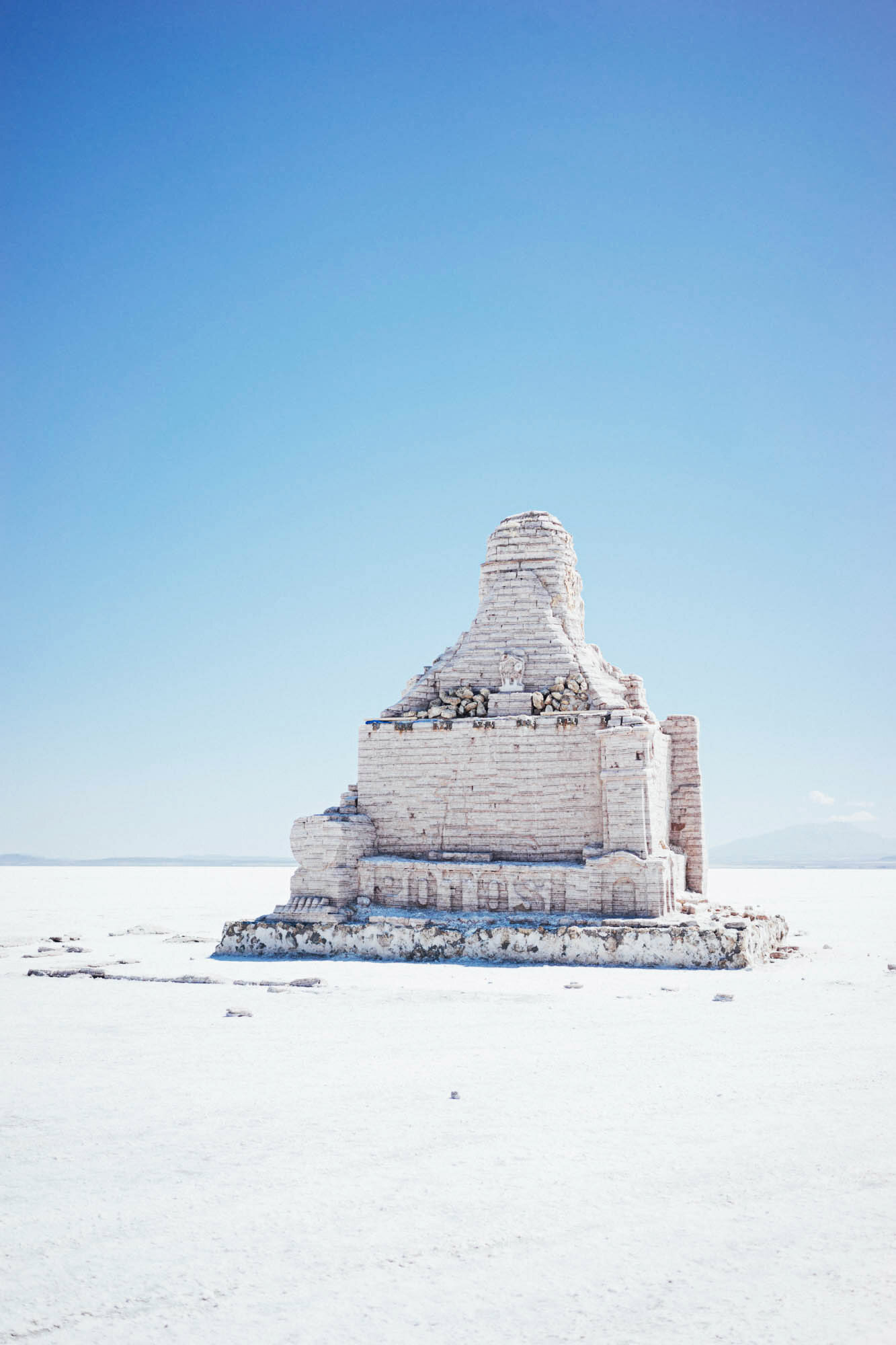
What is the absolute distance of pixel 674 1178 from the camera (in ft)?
19.3

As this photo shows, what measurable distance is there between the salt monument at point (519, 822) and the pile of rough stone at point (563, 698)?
0.09ft

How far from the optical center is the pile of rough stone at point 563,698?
17375 mm

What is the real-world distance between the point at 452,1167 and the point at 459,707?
12.1 metres

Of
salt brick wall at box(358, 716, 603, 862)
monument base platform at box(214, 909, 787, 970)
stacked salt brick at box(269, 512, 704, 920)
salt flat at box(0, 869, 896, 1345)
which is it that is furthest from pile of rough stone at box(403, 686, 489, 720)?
salt flat at box(0, 869, 896, 1345)

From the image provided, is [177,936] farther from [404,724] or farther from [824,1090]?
[824,1090]

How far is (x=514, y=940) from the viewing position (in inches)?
597

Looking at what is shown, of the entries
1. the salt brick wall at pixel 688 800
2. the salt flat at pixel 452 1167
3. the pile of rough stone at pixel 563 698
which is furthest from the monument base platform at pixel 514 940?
the pile of rough stone at pixel 563 698

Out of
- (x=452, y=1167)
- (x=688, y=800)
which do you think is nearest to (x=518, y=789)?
(x=688, y=800)

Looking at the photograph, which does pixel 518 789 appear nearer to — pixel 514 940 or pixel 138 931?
pixel 514 940

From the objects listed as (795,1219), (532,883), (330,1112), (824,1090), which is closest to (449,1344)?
(795,1219)

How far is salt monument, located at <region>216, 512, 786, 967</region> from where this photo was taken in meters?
15.5

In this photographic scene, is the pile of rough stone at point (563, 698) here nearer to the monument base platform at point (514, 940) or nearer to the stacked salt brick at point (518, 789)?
the stacked salt brick at point (518, 789)

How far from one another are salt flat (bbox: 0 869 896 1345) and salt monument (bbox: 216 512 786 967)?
10.9ft

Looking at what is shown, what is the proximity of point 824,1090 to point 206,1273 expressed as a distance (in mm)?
4930
